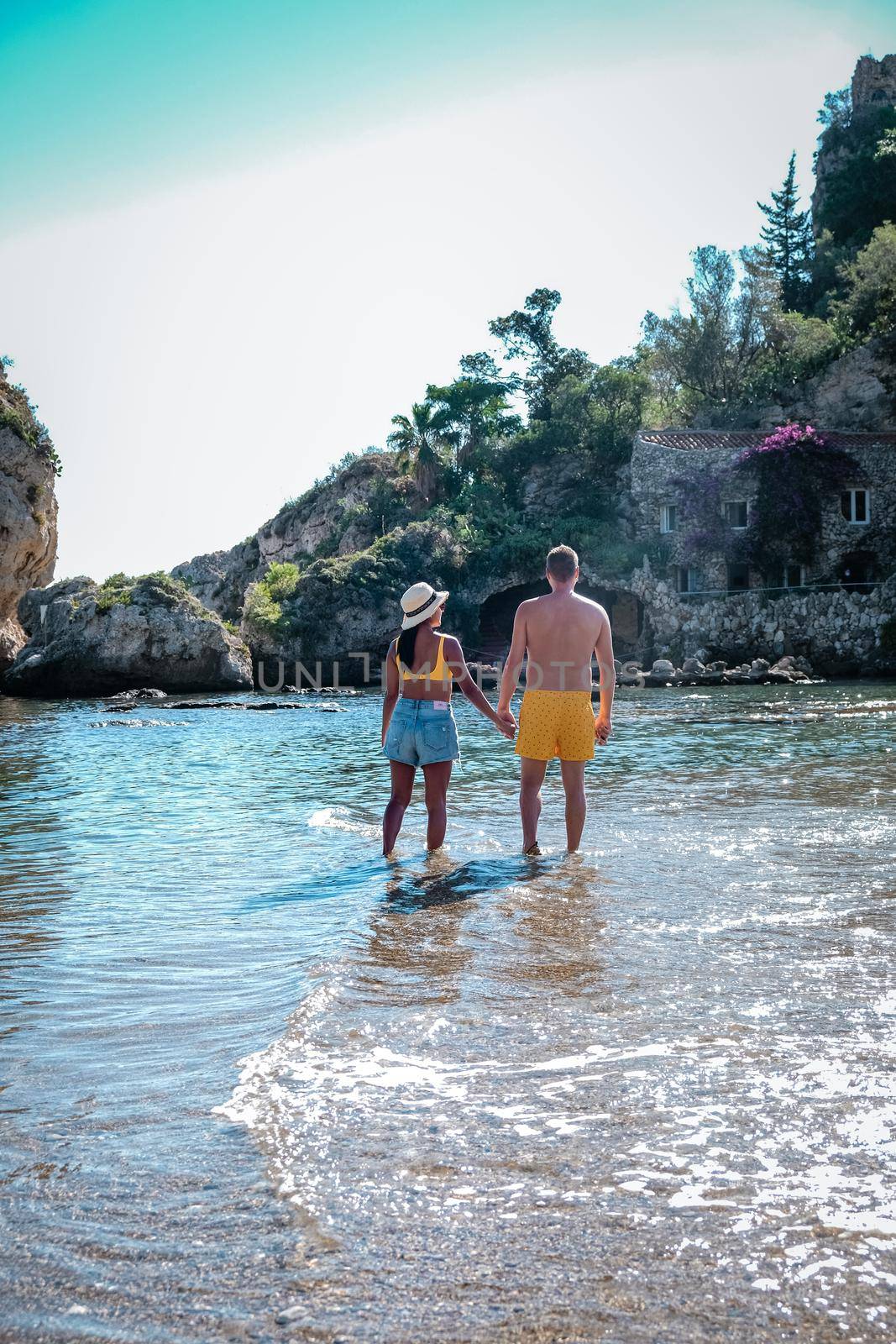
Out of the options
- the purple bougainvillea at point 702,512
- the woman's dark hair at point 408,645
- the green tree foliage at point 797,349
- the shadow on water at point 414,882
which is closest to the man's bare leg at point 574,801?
the shadow on water at point 414,882

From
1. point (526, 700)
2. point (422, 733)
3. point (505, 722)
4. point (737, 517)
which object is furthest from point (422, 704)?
point (737, 517)

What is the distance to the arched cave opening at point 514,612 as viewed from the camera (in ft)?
138

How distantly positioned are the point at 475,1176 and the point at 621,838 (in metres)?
5.15

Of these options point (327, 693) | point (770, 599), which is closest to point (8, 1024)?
point (327, 693)

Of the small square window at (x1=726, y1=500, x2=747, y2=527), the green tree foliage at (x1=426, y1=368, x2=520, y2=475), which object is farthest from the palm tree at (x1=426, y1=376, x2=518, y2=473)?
the small square window at (x1=726, y1=500, x2=747, y2=527)

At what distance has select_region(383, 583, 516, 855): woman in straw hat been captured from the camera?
6.96 meters

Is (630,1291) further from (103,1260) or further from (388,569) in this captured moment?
(388,569)

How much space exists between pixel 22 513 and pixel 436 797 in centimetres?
2619

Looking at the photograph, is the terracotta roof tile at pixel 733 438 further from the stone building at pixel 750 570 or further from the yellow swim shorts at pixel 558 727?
the yellow swim shorts at pixel 558 727

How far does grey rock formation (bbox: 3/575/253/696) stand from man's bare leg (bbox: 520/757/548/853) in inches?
1088

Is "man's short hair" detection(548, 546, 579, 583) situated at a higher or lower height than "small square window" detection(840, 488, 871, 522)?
lower

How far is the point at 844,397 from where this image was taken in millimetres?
43500

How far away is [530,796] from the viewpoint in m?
7.24

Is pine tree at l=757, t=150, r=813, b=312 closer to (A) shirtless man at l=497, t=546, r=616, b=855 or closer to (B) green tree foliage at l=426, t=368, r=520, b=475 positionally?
(B) green tree foliage at l=426, t=368, r=520, b=475
